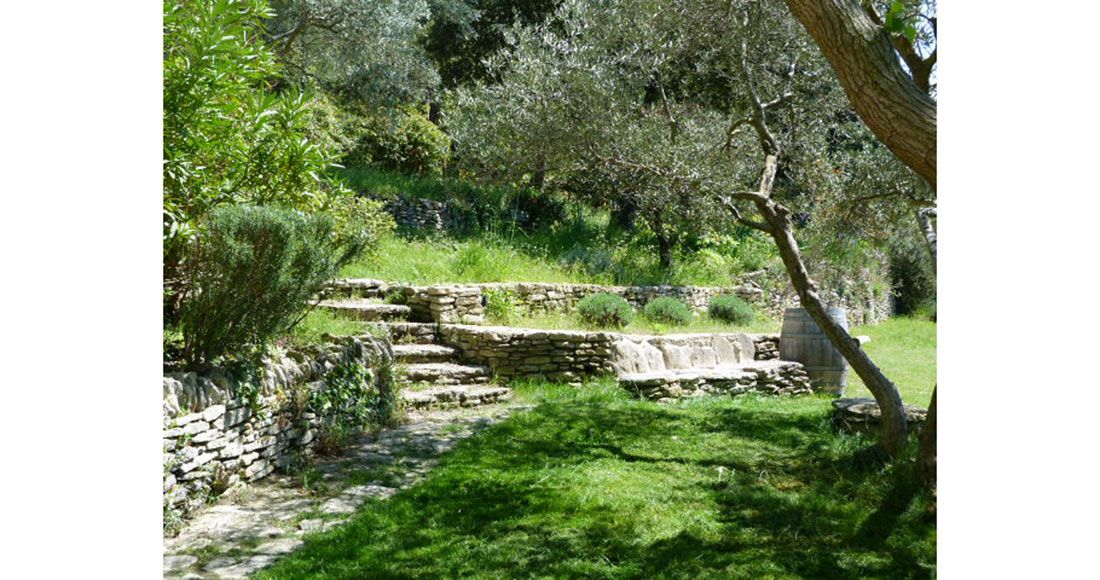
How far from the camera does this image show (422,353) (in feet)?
26.9

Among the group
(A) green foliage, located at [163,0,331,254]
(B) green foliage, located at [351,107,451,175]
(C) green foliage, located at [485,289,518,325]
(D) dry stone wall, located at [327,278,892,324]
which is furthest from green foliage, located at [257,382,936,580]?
(B) green foliage, located at [351,107,451,175]

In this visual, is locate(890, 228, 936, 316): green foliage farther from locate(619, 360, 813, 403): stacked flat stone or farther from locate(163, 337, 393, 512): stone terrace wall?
locate(163, 337, 393, 512): stone terrace wall

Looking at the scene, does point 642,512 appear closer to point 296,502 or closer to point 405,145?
point 296,502

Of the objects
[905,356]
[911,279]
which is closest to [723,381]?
[905,356]

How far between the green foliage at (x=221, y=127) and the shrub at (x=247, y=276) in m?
0.29

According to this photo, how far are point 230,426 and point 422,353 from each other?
3639 mm

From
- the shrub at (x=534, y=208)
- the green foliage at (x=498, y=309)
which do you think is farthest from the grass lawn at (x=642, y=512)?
the shrub at (x=534, y=208)

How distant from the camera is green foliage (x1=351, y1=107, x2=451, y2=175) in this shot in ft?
50.6

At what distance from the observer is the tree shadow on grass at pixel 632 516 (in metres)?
3.64
